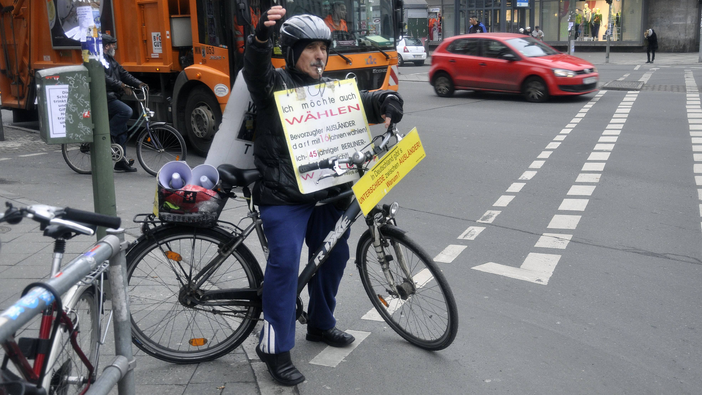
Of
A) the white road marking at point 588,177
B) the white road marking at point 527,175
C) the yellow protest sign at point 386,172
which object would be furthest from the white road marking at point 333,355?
the white road marking at point 588,177

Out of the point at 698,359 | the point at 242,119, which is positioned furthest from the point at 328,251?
the point at 698,359

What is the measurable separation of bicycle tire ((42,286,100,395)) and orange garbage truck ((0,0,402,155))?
655cm

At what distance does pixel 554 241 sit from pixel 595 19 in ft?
114

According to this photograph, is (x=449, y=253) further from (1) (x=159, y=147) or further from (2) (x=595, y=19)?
(2) (x=595, y=19)

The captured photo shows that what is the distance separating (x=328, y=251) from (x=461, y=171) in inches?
224

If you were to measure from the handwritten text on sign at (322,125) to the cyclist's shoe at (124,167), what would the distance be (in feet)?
20.2

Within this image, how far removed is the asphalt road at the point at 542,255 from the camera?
3764 millimetres

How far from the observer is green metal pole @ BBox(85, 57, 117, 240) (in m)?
4.12

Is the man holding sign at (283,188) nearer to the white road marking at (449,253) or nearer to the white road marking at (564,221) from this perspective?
the white road marking at (449,253)

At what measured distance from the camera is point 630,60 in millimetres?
31141

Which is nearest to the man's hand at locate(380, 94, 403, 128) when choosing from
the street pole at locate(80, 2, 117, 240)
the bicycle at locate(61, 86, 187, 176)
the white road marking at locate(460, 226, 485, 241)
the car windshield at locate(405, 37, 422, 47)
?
the street pole at locate(80, 2, 117, 240)

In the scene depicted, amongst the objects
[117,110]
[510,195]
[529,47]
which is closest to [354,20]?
[117,110]

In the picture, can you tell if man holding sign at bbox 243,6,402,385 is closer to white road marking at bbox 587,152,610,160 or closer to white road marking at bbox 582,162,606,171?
white road marking at bbox 582,162,606,171

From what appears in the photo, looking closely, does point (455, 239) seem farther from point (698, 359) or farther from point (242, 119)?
point (242, 119)
